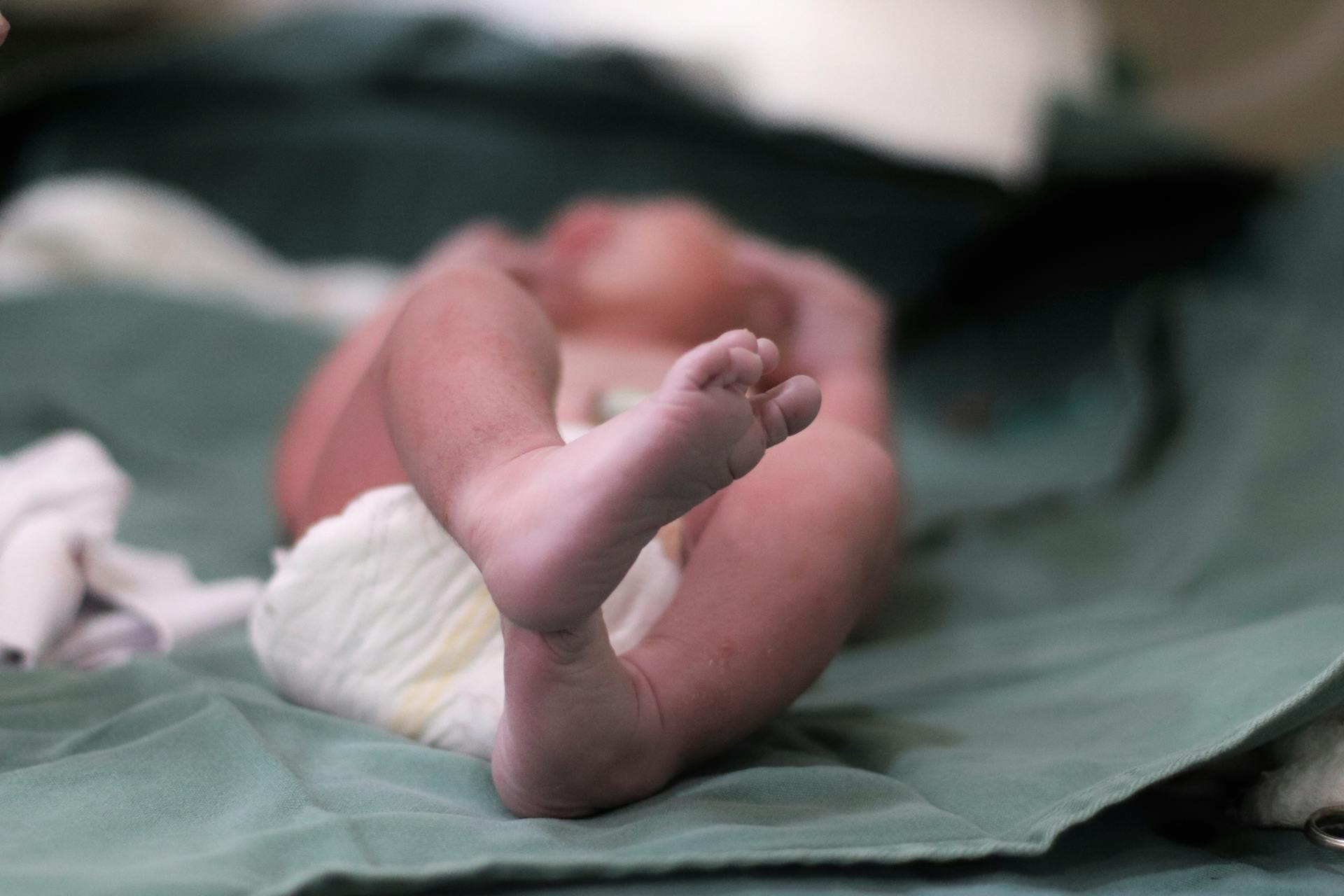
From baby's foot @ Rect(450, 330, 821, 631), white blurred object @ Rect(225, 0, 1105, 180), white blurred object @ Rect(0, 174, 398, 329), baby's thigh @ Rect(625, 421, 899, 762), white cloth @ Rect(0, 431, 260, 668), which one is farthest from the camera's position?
white blurred object @ Rect(225, 0, 1105, 180)

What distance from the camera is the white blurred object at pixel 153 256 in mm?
1683

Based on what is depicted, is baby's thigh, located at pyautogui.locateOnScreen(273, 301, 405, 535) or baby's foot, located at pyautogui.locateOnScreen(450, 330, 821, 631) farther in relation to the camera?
baby's thigh, located at pyautogui.locateOnScreen(273, 301, 405, 535)

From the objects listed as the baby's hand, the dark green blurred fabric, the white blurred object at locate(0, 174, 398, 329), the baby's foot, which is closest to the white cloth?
the dark green blurred fabric

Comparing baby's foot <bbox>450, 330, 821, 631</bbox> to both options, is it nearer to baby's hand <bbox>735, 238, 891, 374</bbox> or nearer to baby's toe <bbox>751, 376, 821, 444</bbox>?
baby's toe <bbox>751, 376, 821, 444</bbox>

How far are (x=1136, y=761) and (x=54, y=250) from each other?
5.26ft

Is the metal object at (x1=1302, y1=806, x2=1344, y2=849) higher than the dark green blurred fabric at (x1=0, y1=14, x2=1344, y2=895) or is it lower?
lower

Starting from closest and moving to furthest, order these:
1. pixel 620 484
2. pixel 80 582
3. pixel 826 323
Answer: pixel 620 484, pixel 80 582, pixel 826 323

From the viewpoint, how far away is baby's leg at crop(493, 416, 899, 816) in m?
0.54

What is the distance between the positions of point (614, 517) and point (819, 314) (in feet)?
2.68

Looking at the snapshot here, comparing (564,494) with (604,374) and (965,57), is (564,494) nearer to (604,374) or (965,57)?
(604,374)

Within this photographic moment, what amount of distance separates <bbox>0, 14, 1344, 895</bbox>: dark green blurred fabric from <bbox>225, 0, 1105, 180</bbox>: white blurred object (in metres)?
0.26

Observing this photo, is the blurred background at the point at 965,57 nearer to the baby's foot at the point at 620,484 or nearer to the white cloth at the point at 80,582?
the white cloth at the point at 80,582

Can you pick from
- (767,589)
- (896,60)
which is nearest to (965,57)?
(896,60)

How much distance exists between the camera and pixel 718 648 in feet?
1.97
